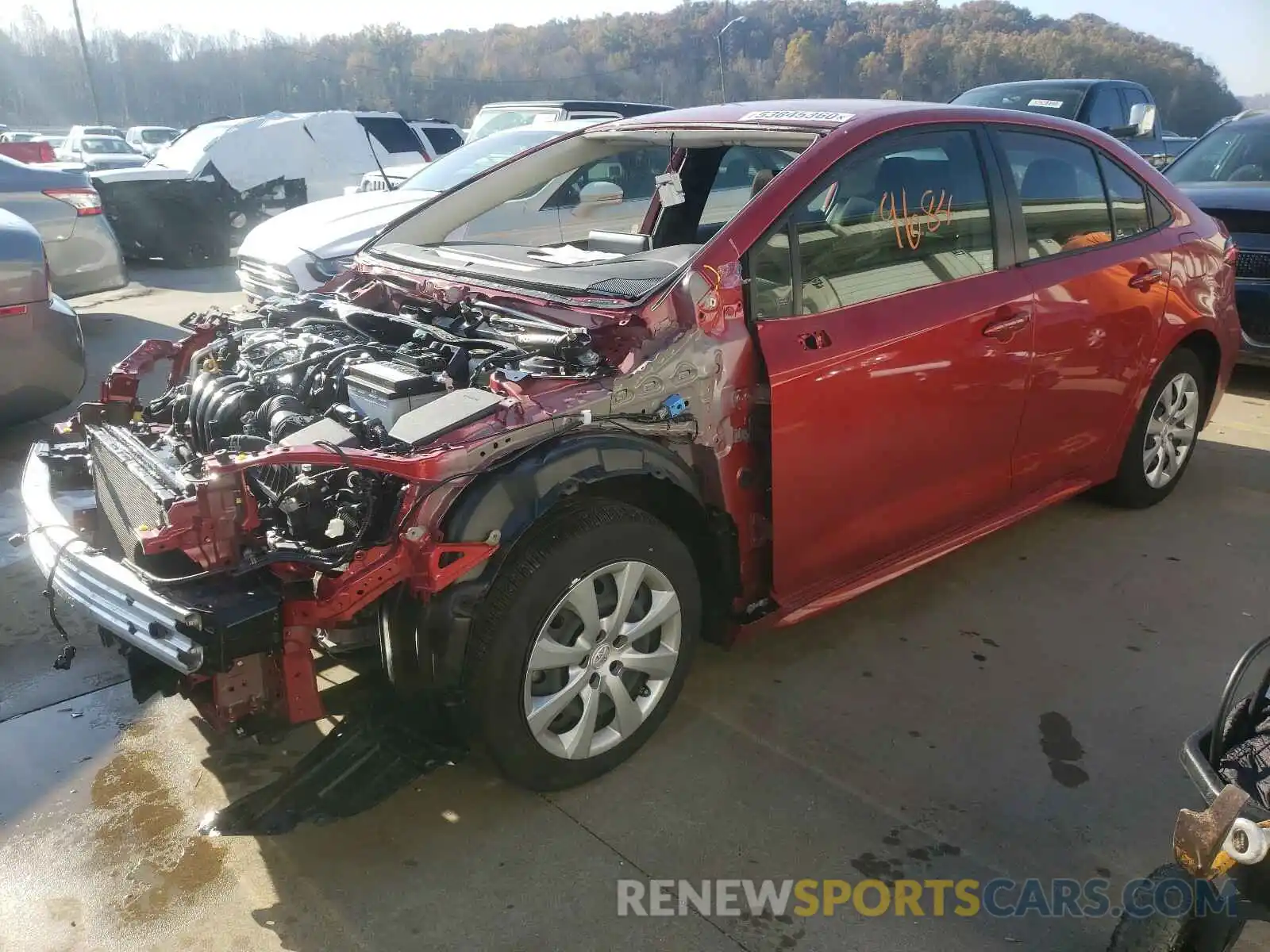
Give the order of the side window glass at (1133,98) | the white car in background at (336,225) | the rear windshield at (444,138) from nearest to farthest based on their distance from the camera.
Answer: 1. the white car in background at (336,225)
2. the side window glass at (1133,98)
3. the rear windshield at (444,138)

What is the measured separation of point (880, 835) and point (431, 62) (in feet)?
257

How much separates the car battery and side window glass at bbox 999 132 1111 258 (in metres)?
2.24

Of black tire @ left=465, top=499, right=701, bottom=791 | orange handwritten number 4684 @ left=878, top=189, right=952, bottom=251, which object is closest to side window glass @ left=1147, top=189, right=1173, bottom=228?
orange handwritten number 4684 @ left=878, top=189, right=952, bottom=251

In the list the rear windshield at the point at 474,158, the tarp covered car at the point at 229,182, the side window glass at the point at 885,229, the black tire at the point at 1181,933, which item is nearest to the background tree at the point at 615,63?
the tarp covered car at the point at 229,182

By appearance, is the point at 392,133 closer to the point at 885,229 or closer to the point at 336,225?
the point at 336,225

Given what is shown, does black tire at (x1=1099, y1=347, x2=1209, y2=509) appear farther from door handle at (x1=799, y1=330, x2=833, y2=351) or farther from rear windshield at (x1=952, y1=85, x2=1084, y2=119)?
rear windshield at (x1=952, y1=85, x2=1084, y2=119)

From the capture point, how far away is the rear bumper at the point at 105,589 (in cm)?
214

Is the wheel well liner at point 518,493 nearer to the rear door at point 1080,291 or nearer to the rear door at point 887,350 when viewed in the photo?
the rear door at point 887,350

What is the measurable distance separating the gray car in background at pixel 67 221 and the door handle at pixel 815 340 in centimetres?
617

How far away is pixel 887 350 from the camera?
2961 mm

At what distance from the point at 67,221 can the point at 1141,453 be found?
23.6 feet

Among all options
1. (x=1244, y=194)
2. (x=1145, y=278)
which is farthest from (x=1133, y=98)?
(x=1145, y=278)

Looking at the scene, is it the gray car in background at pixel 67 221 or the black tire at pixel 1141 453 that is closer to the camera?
the black tire at pixel 1141 453

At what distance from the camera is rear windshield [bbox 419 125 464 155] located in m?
13.1
